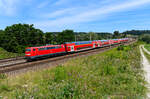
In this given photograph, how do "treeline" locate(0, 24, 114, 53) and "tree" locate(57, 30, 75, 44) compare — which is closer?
"treeline" locate(0, 24, 114, 53)

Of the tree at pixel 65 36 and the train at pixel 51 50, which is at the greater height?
the tree at pixel 65 36

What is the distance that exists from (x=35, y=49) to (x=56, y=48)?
5619mm

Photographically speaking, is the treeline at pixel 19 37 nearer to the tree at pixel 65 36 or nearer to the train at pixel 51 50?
the train at pixel 51 50

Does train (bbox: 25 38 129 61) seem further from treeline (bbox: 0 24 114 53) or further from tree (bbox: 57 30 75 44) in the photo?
tree (bbox: 57 30 75 44)

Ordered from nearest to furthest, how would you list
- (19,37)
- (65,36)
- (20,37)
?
(19,37) < (20,37) < (65,36)

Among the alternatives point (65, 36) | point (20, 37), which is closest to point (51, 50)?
point (20, 37)

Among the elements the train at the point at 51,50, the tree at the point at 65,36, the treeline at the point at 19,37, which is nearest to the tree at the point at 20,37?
the treeline at the point at 19,37

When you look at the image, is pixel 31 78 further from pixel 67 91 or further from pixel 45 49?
pixel 45 49

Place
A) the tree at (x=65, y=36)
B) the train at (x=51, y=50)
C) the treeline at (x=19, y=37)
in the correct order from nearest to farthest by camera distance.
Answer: the train at (x=51, y=50)
the treeline at (x=19, y=37)
the tree at (x=65, y=36)

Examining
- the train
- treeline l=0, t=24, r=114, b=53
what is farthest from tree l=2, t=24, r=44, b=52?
the train

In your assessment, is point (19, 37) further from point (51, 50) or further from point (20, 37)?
point (51, 50)

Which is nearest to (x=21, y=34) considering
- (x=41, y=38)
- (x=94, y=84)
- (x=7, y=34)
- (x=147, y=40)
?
(x=7, y=34)

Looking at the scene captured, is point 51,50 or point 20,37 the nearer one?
point 51,50

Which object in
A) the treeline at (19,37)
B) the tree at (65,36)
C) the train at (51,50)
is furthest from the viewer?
the tree at (65,36)
